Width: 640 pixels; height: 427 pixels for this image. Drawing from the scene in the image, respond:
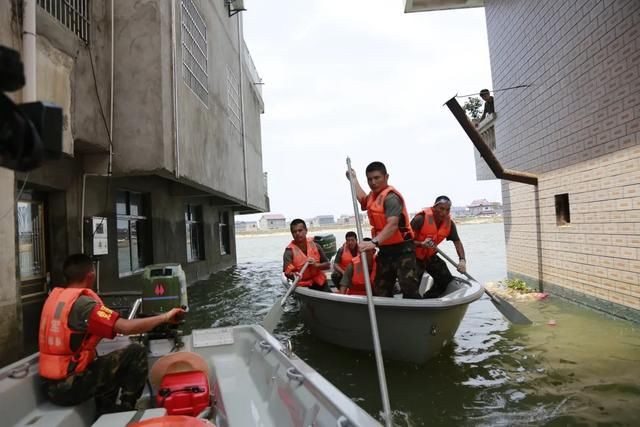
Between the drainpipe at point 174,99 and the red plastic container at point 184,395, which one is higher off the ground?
the drainpipe at point 174,99

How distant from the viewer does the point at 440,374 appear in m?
5.06

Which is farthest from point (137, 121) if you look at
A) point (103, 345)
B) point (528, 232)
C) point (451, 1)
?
point (451, 1)

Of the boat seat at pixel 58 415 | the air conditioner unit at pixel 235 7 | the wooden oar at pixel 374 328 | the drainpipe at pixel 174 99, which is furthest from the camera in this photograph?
the air conditioner unit at pixel 235 7

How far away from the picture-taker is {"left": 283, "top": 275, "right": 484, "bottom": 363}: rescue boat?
4617 mm

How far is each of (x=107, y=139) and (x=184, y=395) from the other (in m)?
4.56

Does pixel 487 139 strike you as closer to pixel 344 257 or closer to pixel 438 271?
pixel 344 257

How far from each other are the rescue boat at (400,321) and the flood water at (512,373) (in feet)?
0.82

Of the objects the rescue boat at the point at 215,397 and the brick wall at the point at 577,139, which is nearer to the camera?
the rescue boat at the point at 215,397

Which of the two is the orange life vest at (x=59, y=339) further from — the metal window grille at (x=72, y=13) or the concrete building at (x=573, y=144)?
the concrete building at (x=573, y=144)

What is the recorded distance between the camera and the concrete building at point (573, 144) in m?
6.22

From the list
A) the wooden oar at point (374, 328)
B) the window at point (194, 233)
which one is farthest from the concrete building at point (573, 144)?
the window at point (194, 233)

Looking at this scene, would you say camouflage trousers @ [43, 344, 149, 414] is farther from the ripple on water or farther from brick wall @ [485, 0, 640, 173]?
brick wall @ [485, 0, 640, 173]

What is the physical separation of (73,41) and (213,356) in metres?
4.38

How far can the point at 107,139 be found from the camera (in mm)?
6273
